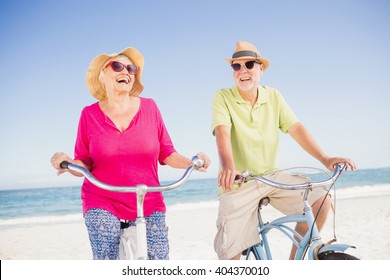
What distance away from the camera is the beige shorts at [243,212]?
2.57m

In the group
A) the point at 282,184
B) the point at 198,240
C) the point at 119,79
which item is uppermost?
the point at 119,79

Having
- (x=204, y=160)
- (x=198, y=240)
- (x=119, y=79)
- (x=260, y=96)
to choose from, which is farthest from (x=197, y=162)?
(x=198, y=240)

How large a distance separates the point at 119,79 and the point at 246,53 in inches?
29.4

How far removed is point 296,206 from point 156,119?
0.92m

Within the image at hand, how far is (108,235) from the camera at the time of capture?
2.12 meters

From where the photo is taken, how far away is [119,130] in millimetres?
2340

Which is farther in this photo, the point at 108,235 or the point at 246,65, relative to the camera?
the point at 246,65

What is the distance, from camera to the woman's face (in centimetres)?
239

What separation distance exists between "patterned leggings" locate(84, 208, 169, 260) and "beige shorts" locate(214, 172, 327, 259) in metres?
0.47

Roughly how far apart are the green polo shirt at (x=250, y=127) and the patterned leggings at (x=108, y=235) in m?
0.67

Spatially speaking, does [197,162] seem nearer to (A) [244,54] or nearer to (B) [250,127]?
(B) [250,127]

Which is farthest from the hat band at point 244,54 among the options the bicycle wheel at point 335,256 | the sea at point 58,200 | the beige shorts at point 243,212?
the sea at point 58,200
